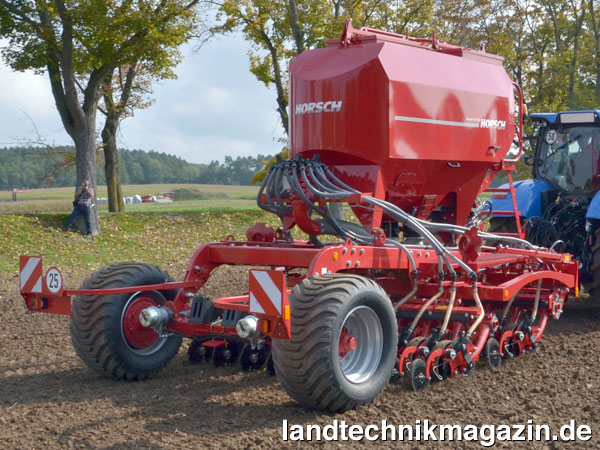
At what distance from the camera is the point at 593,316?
8.48 meters

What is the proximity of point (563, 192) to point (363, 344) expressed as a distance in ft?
16.3

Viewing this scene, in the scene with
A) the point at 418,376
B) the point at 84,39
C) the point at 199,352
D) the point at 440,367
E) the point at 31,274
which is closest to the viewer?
the point at 418,376

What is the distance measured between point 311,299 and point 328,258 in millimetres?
493

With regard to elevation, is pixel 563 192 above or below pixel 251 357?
above

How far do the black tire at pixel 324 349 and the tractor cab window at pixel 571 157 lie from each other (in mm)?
4948

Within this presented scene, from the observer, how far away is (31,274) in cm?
555

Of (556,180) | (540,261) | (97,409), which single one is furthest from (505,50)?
(97,409)

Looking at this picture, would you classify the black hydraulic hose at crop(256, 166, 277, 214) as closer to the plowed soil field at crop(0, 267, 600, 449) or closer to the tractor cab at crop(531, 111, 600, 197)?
the plowed soil field at crop(0, 267, 600, 449)

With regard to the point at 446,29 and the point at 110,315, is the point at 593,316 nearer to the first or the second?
the point at 110,315

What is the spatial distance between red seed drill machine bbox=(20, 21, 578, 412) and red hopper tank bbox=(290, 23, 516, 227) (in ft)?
0.04

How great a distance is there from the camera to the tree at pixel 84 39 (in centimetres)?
1594

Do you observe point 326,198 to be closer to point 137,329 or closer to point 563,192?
point 137,329

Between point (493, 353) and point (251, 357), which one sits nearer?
point (251, 357)

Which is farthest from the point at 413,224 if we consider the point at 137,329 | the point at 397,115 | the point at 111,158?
the point at 111,158
